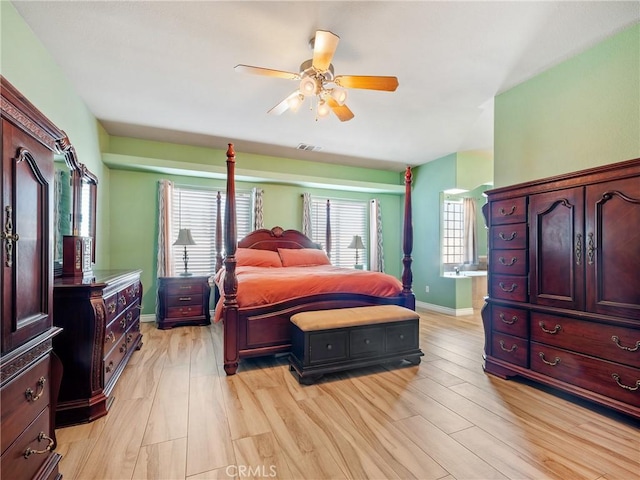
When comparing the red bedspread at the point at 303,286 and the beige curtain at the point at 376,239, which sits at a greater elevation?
the beige curtain at the point at 376,239

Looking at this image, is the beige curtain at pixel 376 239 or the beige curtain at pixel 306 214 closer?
the beige curtain at pixel 306 214

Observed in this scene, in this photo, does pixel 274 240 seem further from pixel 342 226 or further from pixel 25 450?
pixel 25 450

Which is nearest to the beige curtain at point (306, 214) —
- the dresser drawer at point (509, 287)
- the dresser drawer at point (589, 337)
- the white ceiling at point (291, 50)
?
the white ceiling at point (291, 50)

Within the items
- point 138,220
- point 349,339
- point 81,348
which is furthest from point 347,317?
point 138,220

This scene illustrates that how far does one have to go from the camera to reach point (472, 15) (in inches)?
80.5

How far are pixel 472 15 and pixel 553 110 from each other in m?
1.39

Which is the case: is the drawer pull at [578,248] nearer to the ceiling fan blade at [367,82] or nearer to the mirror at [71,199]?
the ceiling fan blade at [367,82]

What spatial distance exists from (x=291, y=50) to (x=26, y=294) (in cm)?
230

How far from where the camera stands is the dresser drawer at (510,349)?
8.03 ft

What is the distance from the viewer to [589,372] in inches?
80.8

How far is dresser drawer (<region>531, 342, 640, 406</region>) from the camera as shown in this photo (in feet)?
6.13

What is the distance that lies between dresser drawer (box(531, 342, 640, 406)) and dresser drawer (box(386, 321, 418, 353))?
0.93 metres

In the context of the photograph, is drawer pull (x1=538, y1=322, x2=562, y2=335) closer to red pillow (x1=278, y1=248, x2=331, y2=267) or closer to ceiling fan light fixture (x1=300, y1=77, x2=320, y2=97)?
ceiling fan light fixture (x1=300, y1=77, x2=320, y2=97)
